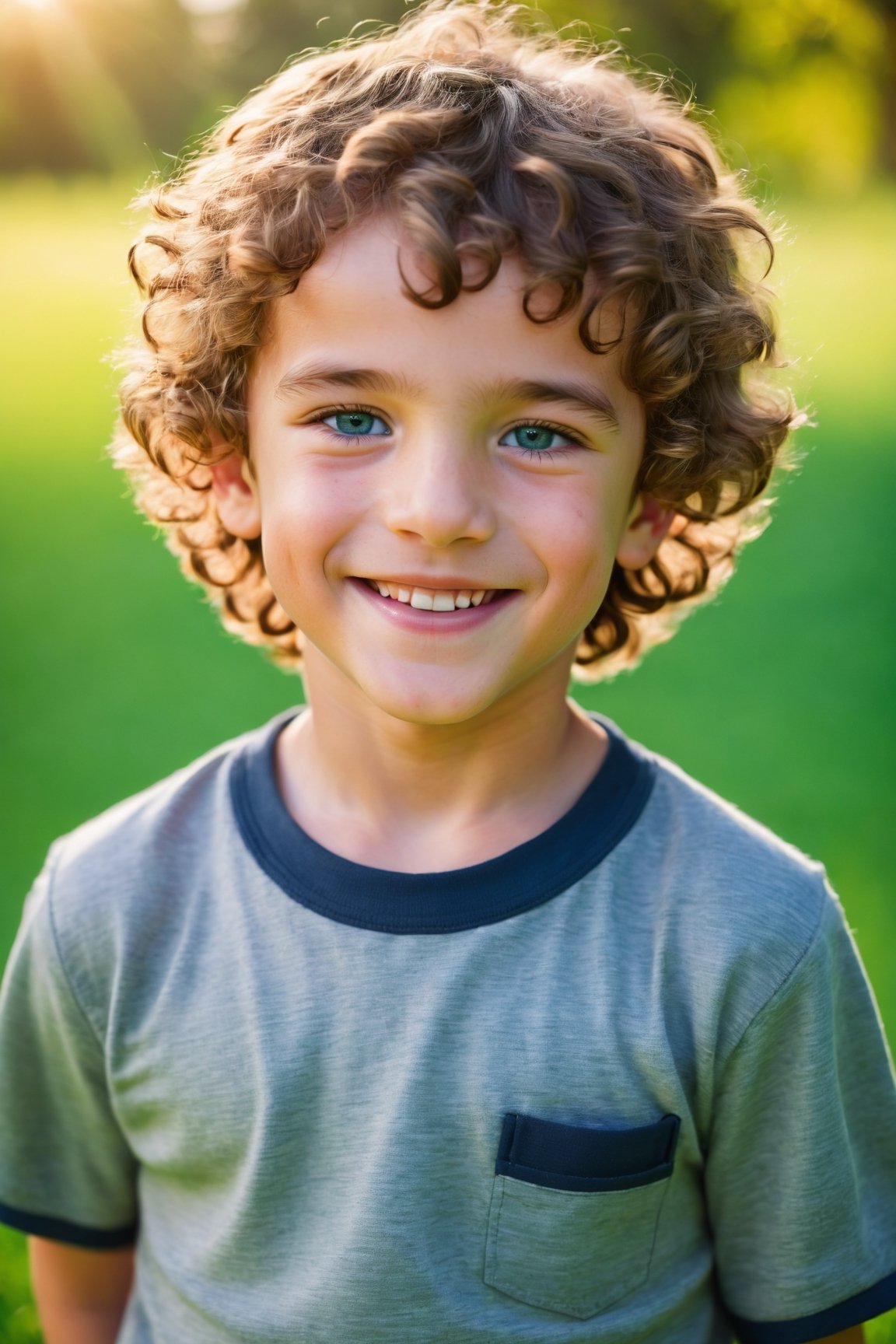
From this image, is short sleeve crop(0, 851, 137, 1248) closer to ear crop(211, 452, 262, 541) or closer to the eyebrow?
ear crop(211, 452, 262, 541)

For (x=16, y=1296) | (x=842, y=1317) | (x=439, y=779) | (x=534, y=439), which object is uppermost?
(x=534, y=439)

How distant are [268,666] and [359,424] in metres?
3.35

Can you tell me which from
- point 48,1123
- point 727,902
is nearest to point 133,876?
point 48,1123

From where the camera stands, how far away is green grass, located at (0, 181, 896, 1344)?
3816 mm

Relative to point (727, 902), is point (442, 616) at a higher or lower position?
higher

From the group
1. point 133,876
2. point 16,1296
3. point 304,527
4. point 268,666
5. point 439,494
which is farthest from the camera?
point 268,666

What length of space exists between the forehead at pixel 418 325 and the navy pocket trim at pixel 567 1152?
804 mm

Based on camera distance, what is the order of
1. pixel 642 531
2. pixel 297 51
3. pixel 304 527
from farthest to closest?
pixel 297 51
pixel 642 531
pixel 304 527

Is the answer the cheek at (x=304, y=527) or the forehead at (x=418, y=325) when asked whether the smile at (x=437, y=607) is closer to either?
the cheek at (x=304, y=527)

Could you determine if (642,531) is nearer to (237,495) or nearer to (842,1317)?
(237,495)

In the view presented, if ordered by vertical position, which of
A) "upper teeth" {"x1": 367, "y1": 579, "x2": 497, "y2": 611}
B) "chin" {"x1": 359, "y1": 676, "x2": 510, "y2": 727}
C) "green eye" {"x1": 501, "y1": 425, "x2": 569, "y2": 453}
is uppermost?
"green eye" {"x1": 501, "y1": 425, "x2": 569, "y2": 453}

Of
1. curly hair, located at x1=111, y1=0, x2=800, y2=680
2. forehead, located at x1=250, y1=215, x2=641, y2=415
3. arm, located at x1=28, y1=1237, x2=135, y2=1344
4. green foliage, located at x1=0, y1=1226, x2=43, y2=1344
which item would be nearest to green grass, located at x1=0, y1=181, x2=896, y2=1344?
green foliage, located at x1=0, y1=1226, x2=43, y2=1344

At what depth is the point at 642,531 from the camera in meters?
1.80

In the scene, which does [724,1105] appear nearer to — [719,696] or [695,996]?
[695,996]
